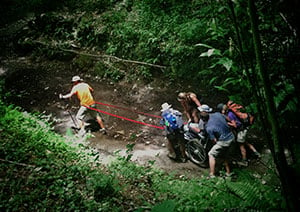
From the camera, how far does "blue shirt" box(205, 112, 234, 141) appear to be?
5.91 metres

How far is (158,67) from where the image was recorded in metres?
10.5

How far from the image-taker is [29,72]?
13.5 meters

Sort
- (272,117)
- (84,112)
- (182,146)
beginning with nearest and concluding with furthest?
1. (272,117)
2. (182,146)
3. (84,112)

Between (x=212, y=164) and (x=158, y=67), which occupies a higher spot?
(x=158, y=67)

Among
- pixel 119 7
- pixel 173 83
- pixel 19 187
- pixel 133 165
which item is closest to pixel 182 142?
pixel 133 165

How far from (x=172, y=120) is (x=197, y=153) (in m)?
1.32

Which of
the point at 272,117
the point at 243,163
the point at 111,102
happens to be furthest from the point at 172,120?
the point at 272,117

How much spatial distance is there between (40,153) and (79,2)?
13.7 meters

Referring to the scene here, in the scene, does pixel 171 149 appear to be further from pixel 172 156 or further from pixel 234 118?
pixel 234 118

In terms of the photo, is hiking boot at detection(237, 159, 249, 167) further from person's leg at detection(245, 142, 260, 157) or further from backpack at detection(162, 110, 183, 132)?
backpack at detection(162, 110, 183, 132)

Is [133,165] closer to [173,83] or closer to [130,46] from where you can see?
[173,83]

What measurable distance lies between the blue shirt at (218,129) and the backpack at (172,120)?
3.13ft

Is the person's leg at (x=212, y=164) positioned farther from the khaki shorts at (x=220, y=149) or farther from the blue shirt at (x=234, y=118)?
the blue shirt at (x=234, y=118)

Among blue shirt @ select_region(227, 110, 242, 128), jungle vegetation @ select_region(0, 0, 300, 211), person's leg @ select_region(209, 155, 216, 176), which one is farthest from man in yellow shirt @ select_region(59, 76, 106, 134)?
blue shirt @ select_region(227, 110, 242, 128)
